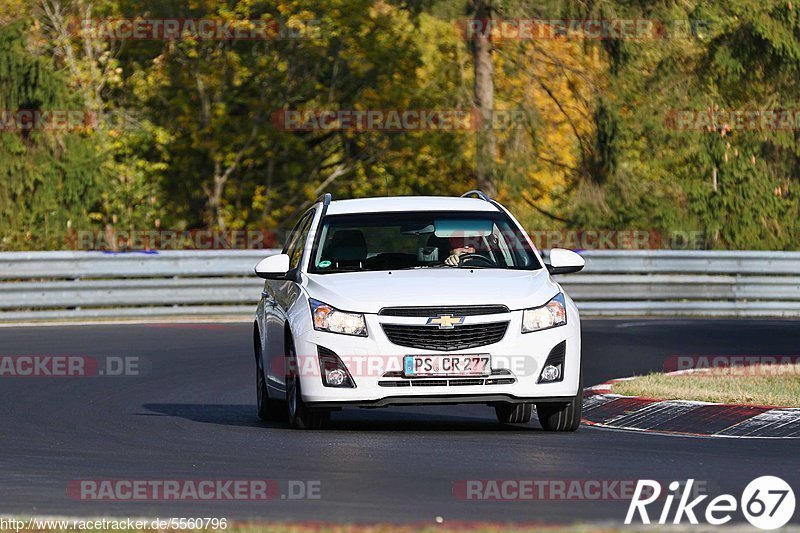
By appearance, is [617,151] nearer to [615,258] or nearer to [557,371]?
[615,258]

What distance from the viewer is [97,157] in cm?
3253

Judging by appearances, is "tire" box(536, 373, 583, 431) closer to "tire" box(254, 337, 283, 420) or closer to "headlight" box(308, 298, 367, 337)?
"headlight" box(308, 298, 367, 337)

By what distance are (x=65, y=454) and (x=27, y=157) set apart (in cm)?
2149

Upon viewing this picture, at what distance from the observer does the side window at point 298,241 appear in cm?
1350

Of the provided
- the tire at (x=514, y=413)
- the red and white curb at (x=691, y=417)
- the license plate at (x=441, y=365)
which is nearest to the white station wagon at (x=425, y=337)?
the license plate at (x=441, y=365)

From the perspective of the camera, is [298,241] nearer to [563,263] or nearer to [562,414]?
[563,263]

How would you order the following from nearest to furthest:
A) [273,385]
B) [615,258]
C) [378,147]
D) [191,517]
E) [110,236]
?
1. [191,517]
2. [273,385]
3. [615,258]
4. [110,236]
5. [378,147]

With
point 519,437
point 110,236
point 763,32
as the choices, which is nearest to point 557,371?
point 519,437

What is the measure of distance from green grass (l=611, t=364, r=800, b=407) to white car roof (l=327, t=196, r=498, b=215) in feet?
7.58

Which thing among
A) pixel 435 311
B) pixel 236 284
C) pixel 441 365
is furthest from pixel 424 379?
pixel 236 284

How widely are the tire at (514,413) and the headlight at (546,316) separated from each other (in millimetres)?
1398

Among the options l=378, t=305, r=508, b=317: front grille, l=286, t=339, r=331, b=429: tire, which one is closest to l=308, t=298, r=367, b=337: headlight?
l=378, t=305, r=508, b=317: front grille

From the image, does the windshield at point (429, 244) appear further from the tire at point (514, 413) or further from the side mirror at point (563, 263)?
the tire at point (514, 413)

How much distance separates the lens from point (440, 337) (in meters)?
11.8
